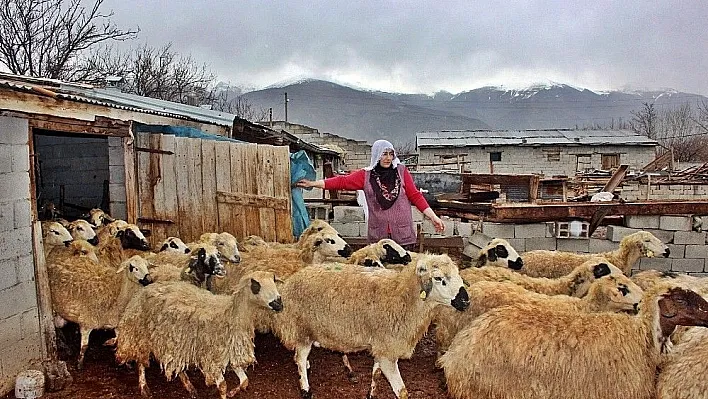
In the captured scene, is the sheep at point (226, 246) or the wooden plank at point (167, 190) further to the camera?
the wooden plank at point (167, 190)

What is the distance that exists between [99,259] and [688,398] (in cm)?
614

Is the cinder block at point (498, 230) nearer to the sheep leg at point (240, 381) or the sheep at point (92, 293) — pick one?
the sheep leg at point (240, 381)

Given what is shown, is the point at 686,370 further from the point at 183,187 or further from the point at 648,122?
the point at 648,122

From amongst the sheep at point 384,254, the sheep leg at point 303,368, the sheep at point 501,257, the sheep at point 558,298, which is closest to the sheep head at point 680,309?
the sheep at point 558,298

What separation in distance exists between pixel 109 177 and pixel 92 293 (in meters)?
2.86

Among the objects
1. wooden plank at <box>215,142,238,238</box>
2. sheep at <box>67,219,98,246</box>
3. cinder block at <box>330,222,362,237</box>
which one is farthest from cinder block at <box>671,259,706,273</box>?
sheep at <box>67,219,98,246</box>

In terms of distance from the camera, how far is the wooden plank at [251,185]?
7910mm

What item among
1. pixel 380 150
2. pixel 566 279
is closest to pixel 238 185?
pixel 380 150

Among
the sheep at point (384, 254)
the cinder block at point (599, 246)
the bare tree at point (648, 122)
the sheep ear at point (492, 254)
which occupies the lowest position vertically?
the cinder block at point (599, 246)

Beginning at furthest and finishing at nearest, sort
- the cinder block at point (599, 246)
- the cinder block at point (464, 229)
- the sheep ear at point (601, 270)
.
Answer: the cinder block at point (464, 229) → the cinder block at point (599, 246) → the sheep ear at point (601, 270)

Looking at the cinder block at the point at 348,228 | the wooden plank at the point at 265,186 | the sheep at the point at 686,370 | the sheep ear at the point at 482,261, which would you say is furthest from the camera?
the cinder block at the point at 348,228

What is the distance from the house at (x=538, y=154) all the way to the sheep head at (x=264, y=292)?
21892 millimetres

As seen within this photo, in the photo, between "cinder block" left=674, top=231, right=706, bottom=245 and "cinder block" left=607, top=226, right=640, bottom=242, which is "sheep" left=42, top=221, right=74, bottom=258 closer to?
"cinder block" left=607, top=226, right=640, bottom=242

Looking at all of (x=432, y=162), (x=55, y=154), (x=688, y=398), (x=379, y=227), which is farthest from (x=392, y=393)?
(x=432, y=162)
